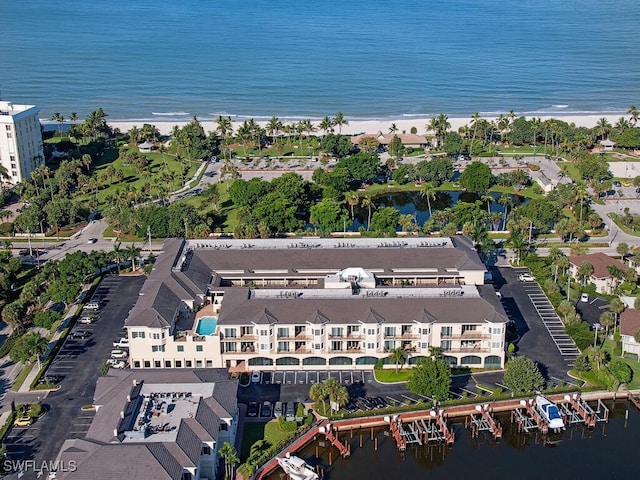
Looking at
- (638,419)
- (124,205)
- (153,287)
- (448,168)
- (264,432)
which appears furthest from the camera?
(448,168)

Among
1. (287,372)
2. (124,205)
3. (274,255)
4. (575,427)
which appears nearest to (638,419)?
(575,427)

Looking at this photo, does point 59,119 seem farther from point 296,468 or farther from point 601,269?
point 296,468

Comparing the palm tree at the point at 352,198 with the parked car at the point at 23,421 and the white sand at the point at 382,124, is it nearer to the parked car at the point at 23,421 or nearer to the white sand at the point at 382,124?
the white sand at the point at 382,124

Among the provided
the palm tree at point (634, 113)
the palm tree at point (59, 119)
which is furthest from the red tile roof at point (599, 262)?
the palm tree at point (59, 119)

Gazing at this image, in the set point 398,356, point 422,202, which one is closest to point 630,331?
point 398,356

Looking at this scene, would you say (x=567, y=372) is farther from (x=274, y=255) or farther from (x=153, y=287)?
(x=153, y=287)
